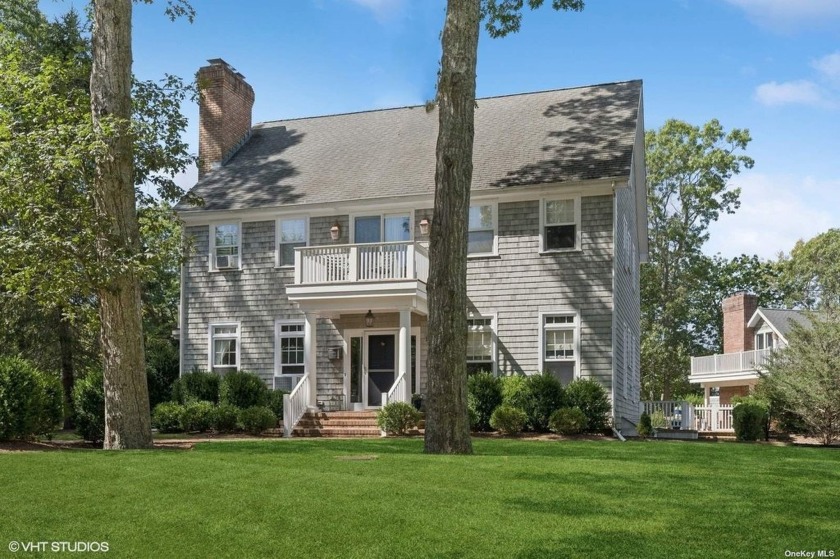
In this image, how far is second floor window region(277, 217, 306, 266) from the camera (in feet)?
76.0

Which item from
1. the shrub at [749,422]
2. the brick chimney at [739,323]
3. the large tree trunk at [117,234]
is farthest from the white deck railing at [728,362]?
the large tree trunk at [117,234]

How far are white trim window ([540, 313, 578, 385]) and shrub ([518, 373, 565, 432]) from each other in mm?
1050

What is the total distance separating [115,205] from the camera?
517 inches

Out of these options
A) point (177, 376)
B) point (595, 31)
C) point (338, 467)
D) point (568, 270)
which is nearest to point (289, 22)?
point (595, 31)

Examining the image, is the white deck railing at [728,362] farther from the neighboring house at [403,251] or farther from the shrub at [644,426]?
the shrub at [644,426]

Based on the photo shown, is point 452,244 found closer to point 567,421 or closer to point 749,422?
Result: point 567,421

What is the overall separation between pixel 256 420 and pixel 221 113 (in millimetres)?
10014

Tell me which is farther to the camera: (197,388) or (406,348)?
(197,388)

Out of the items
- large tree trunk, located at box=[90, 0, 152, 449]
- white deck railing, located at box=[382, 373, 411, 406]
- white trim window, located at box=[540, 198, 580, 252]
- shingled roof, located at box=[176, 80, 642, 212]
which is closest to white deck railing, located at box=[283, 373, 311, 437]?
white deck railing, located at box=[382, 373, 411, 406]

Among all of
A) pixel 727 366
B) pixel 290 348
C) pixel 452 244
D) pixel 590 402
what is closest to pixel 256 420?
pixel 290 348

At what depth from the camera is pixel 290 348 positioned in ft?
75.5

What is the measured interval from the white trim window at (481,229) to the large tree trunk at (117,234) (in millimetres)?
9976

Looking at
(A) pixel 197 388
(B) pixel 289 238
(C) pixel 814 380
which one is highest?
(B) pixel 289 238

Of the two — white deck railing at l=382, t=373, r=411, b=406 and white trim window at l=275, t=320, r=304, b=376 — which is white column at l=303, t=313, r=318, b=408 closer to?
A: white trim window at l=275, t=320, r=304, b=376
